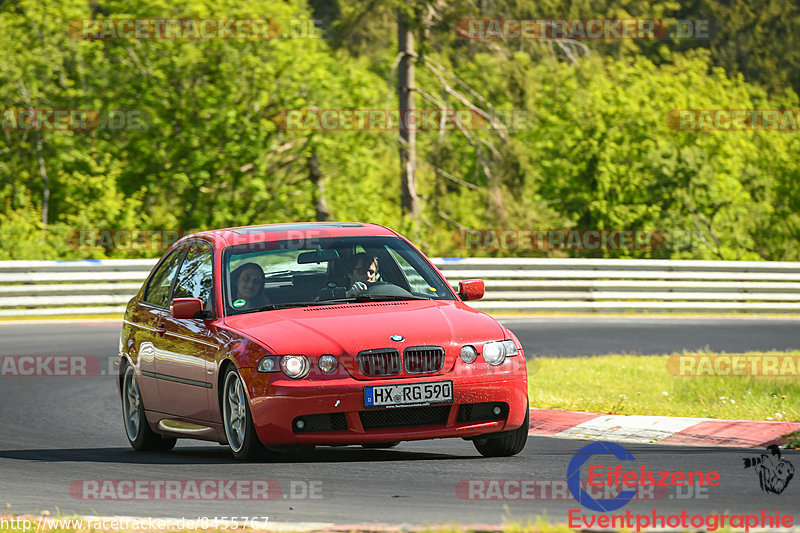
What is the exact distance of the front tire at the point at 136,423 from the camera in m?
9.84

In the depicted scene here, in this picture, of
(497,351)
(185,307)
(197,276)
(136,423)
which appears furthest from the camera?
(136,423)

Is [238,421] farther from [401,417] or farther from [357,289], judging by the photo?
[357,289]

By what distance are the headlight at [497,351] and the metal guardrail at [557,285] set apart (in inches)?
564

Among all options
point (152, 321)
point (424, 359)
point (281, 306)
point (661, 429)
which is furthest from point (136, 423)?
point (661, 429)

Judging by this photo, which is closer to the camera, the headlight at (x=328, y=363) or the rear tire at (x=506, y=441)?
the headlight at (x=328, y=363)

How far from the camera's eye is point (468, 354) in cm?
816

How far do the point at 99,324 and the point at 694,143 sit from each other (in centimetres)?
2506

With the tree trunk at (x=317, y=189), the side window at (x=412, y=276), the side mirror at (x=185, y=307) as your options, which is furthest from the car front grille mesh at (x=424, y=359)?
the tree trunk at (x=317, y=189)

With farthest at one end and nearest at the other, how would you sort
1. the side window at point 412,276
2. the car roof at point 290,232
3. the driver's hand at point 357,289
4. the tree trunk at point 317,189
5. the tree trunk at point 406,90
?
1. the tree trunk at point 406,90
2. the tree trunk at point 317,189
3. the car roof at point 290,232
4. the side window at point 412,276
5. the driver's hand at point 357,289

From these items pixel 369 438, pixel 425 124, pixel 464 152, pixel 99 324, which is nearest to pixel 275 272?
pixel 369 438

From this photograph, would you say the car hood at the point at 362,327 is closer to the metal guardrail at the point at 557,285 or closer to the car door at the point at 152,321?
the car door at the point at 152,321

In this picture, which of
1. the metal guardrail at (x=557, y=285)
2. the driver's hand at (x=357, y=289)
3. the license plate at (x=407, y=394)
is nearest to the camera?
the license plate at (x=407, y=394)

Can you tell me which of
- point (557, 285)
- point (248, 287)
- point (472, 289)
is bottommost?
point (557, 285)

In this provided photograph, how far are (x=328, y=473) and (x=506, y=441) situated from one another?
4.25ft
